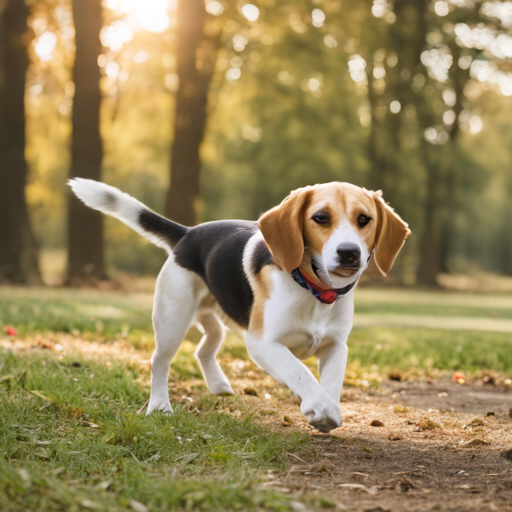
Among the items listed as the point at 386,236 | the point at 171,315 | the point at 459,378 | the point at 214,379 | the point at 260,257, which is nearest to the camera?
the point at 386,236

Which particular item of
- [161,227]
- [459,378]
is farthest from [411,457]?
[459,378]

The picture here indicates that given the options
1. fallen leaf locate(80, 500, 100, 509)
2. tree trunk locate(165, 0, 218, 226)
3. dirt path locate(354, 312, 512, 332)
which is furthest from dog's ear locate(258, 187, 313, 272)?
tree trunk locate(165, 0, 218, 226)

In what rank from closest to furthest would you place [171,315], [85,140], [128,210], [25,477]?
[25,477], [171,315], [128,210], [85,140]

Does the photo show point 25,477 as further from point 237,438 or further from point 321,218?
point 321,218

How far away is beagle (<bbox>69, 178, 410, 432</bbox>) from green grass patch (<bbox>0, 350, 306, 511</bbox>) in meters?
0.39

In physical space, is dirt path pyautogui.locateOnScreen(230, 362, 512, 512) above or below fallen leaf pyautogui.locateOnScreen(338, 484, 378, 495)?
below

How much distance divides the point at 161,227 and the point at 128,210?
27cm

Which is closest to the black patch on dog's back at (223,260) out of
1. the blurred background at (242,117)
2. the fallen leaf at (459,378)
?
the fallen leaf at (459,378)

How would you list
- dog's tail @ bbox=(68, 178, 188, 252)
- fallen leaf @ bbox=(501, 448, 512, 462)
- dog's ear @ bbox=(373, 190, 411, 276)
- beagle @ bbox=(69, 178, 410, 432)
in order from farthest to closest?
1. dog's tail @ bbox=(68, 178, 188, 252)
2. dog's ear @ bbox=(373, 190, 411, 276)
3. beagle @ bbox=(69, 178, 410, 432)
4. fallen leaf @ bbox=(501, 448, 512, 462)

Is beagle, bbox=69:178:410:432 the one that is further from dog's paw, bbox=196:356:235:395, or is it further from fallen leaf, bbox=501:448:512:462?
fallen leaf, bbox=501:448:512:462

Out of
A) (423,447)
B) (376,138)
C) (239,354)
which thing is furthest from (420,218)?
(423,447)

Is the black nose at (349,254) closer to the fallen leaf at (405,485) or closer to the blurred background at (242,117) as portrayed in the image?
the fallen leaf at (405,485)

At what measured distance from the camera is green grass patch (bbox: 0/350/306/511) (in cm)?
294

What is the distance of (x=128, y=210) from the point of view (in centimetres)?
533
